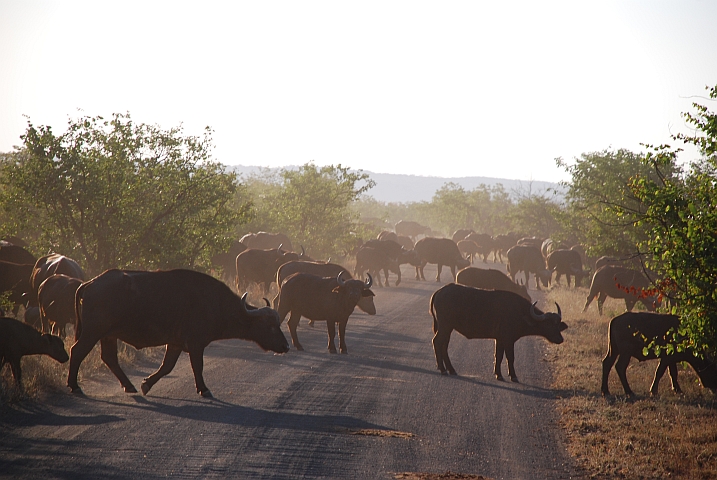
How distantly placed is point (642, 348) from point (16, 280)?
48.5ft

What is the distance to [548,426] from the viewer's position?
10.9 meters

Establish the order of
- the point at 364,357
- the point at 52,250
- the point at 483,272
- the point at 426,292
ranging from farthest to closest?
1. the point at 426,292
2. the point at 483,272
3. the point at 52,250
4. the point at 364,357

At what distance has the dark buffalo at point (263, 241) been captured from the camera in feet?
115

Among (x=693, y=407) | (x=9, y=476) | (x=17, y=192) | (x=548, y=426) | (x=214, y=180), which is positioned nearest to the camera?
Answer: (x=9, y=476)

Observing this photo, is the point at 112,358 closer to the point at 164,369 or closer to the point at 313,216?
the point at 164,369

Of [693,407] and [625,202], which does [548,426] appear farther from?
[625,202]

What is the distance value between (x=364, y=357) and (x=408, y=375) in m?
2.03

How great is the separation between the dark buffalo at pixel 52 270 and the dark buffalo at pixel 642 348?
11.7 meters

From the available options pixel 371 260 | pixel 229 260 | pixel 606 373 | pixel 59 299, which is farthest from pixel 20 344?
pixel 371 260

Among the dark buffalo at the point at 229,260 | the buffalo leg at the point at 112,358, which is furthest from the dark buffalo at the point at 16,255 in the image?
the buffalo leg at the point at 112,358

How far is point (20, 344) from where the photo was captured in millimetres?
11500

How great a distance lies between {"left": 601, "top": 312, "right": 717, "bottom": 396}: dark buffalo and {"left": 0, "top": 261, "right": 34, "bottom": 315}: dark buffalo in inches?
540

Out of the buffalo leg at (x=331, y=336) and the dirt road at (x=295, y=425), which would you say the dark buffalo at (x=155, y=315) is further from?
the buffalo leg at (x=331, y=336)

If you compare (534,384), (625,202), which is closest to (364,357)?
(534,384)
